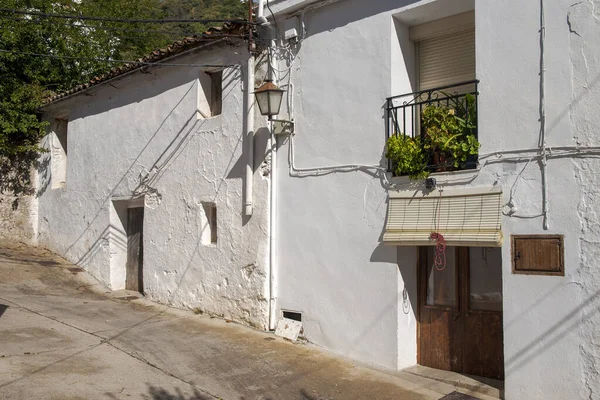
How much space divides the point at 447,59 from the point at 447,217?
6.84 ft

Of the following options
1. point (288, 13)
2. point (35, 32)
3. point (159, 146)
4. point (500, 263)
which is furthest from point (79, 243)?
point (500, 263)

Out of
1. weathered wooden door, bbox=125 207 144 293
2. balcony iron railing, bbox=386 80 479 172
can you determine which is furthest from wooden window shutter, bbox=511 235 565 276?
weathered wooden door, bbox=125 207 144 293

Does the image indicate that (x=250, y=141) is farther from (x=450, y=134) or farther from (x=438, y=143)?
(x=450, y=134)

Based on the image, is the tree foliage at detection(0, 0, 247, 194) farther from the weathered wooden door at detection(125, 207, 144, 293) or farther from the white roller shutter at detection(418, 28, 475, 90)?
the white roller shutter at detection(418, 28, 475, 90)

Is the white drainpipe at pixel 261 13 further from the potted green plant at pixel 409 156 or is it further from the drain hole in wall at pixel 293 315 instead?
the drain hole in wall at pixel 293 315

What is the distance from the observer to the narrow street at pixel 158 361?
19.9 ft

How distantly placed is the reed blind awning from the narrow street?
5.26 ft

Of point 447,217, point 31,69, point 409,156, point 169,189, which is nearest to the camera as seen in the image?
point 447,217

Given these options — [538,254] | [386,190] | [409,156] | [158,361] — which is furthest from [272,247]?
[538,254]

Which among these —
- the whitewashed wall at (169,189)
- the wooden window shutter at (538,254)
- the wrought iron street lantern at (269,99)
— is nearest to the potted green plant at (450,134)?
the wooden window shutter at (538,254)

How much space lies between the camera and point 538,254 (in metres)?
5.82

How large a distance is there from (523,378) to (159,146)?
Result: 705 cm

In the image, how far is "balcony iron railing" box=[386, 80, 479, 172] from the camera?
6.46 meters

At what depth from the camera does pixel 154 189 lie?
34.1ft
